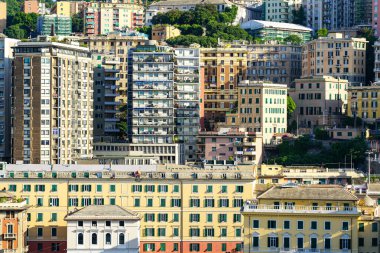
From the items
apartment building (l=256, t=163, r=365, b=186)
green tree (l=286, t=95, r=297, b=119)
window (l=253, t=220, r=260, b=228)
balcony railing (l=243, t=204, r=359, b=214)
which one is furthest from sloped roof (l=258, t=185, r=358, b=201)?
green tree (l=286, t=95, r=297, b=119)

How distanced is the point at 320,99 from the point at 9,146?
42796 millimetres

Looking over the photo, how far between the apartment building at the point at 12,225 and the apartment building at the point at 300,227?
23063 mm

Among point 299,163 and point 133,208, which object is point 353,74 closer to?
point 299,163

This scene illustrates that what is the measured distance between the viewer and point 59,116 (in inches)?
6417

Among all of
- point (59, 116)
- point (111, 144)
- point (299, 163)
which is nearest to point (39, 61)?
point (59, 116)

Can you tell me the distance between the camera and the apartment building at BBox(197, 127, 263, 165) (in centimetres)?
17212

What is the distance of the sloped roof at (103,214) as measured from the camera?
4587 inches

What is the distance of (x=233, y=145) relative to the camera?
17262cm

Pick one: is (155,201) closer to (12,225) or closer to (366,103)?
Answer: (12,225)

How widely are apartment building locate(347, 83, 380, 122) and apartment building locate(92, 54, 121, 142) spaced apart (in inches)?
1228

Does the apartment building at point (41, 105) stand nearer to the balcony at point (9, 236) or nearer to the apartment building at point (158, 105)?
the apartment building at point (158, 105)

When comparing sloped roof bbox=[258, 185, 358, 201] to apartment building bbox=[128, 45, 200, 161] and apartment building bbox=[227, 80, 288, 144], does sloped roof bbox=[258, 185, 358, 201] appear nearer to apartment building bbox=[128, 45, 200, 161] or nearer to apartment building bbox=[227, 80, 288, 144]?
apartment building bbox=[227, 80, 288, 144]

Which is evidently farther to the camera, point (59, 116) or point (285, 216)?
point (59, 116)

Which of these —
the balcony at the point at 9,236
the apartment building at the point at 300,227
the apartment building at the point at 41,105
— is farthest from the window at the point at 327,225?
Answer: the apartment building at the point at 41,105
